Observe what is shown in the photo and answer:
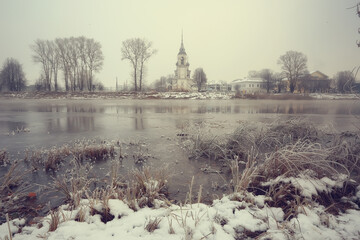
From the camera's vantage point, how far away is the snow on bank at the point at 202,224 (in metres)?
2.30

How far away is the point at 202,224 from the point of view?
97.4 inches

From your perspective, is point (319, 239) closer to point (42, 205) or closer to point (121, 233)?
point (121, 233)

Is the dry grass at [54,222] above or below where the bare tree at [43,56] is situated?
below

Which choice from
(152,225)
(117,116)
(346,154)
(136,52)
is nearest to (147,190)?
(152,225)

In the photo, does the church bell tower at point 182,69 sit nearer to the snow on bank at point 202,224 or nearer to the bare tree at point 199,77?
the bare tree at point 199,77

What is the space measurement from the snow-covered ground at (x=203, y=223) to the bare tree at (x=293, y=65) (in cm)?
6207

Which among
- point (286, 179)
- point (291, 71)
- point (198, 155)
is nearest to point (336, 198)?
point (286, 179)

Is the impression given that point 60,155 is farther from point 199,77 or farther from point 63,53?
point 199,77

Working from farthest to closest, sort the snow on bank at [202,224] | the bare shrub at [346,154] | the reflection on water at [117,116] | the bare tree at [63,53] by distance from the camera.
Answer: the bare tree at [63,53] < the reflection on water at [117,116] < the bare shrub at [346,154] < the snow on bank at [202,224]

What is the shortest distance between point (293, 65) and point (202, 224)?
6440cm

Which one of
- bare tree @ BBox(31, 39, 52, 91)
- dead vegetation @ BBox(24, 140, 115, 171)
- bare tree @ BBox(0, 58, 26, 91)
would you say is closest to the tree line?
bare tree @ BBox(31, 39, 52, 91)

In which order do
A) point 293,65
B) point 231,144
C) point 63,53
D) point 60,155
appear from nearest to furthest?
point 60,155, point 231,144, point 63,53, point 293,65

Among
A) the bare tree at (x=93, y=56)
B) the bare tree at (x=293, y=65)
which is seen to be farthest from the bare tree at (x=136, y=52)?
the bare tree at (x=293, y=65)

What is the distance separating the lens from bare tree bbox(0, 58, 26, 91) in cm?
6103
